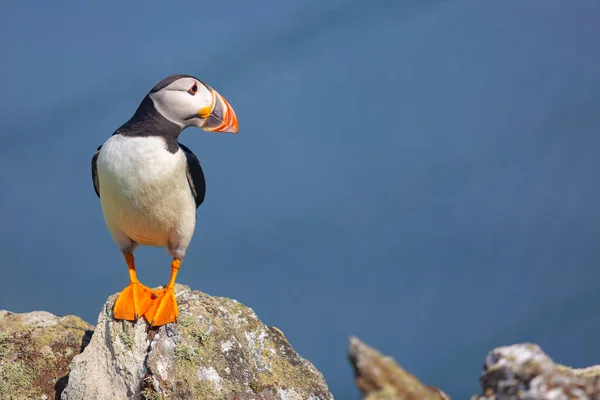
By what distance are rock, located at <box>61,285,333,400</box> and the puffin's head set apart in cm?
191

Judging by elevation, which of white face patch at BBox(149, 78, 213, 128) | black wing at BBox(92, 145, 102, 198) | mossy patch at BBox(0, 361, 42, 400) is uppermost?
white face patch at BBox(149, 78, 213, 128)

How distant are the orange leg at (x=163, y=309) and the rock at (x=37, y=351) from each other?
1548 millimetres

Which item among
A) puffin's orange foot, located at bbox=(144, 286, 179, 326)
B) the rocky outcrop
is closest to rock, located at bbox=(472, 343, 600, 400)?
the rocky outcrop

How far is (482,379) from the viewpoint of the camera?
9.81 feet

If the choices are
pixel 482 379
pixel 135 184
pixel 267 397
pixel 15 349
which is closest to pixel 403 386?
pixel 482 379

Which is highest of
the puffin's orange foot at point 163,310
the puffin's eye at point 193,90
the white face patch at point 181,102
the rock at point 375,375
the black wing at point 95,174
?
the puffin's eye at point 193,90

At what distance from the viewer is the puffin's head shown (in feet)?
24.3

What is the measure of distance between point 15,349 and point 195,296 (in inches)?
87.9

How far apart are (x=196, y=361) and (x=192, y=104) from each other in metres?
2.68

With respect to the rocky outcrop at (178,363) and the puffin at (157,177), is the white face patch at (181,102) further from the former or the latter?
the rocky outcrop at (178,363)

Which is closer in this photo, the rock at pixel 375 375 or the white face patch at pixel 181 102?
the rock at pixel 375 375

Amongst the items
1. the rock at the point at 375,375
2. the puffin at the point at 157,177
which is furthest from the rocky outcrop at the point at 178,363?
the rock at the point at 375,375

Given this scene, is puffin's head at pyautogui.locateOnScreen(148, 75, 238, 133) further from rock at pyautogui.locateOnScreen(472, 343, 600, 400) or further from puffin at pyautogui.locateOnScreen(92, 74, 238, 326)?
rock at pyautogui.locateOnScreen(472, 343, 600, 400)

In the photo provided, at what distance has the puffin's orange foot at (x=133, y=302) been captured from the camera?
Result: 728 centimetres
